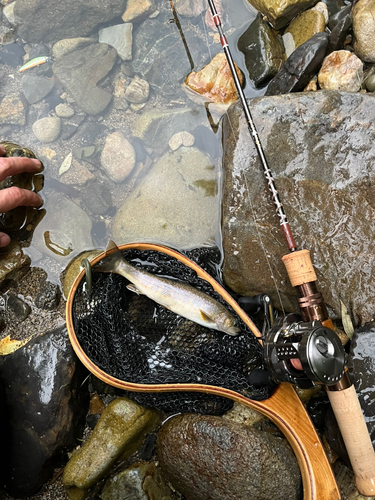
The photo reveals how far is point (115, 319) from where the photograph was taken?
11.3 feet

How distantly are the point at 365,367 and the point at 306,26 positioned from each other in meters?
3.70

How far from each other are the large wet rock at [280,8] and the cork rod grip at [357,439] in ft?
12.9

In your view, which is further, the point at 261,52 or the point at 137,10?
the point at 137,10

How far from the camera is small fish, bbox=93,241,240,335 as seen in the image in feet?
10.7

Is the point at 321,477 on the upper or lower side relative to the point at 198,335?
lower

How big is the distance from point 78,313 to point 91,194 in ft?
5.00

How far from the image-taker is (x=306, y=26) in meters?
4.11

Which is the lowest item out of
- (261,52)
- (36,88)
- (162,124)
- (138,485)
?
(138,485)

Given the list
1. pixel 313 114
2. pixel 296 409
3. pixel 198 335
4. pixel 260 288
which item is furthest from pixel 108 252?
pixel 313 114

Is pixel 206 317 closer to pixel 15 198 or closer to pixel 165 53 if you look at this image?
pixel 15 198

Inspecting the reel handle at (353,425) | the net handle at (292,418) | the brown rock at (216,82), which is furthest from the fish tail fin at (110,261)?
the brown rock at (216,82)

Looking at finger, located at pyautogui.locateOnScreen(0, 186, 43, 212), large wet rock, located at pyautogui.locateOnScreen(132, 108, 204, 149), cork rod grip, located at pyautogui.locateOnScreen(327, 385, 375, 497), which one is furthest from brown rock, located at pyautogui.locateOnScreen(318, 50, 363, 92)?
finger, located at pyautogui.locateOnScreen(0, 186, 43, 212)

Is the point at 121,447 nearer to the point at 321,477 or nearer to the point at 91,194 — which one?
the point at 321,477

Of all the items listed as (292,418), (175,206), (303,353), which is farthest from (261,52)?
(292,418)
